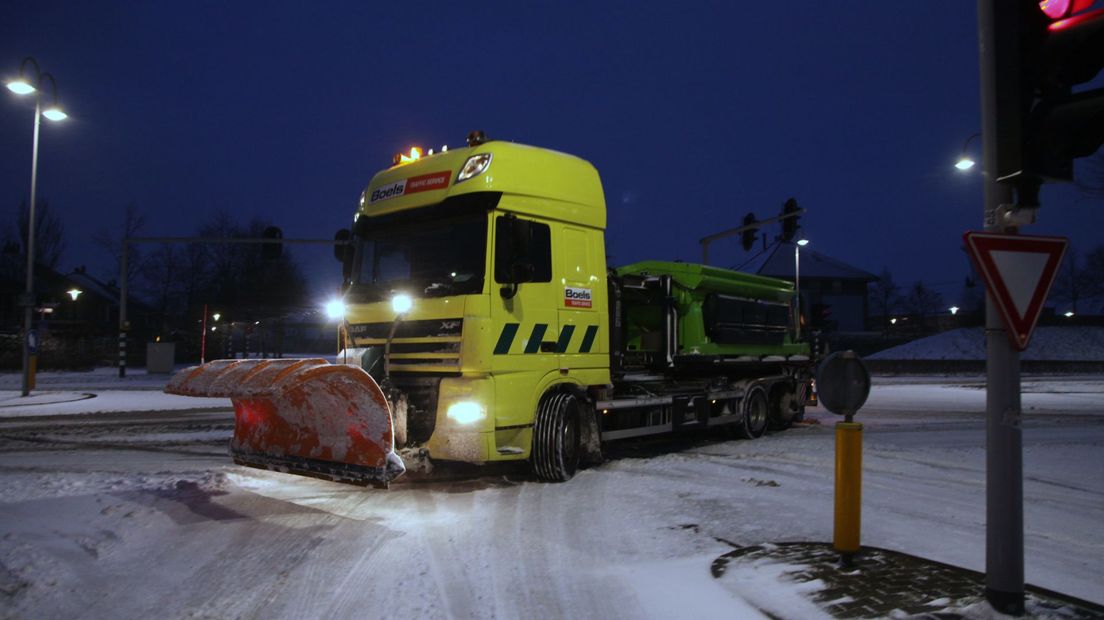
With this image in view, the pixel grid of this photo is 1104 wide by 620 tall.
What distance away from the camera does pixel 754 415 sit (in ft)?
38.7

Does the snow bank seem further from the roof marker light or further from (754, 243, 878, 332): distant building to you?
the roof marker light

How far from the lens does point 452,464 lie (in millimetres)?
8836

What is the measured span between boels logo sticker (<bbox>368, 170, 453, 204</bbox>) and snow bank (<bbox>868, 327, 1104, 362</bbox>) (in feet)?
167

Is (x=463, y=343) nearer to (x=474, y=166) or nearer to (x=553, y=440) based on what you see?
(x=553, y=440)

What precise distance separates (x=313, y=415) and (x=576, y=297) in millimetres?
2971

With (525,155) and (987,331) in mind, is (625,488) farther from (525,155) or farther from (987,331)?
(987,331)

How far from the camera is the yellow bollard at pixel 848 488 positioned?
14.8ft

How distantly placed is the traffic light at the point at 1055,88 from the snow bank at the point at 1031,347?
52712 mm

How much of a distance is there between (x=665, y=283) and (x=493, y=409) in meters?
3.87

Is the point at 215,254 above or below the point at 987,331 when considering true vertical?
above

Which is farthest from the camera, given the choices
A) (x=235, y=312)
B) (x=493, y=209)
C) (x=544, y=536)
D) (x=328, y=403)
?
(x=235, y=312)

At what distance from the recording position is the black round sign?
15.2 feet

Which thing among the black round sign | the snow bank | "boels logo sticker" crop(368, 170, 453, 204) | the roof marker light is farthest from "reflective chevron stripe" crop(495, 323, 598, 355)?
the snow bank

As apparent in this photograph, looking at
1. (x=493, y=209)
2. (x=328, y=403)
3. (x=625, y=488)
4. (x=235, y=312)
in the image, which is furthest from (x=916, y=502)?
(x=235, y=312)
